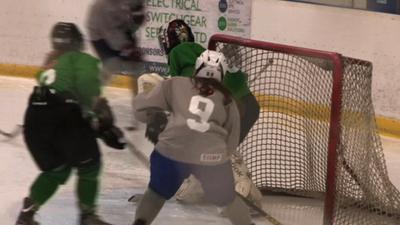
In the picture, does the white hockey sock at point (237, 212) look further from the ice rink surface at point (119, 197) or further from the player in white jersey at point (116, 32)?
the player in white jersey at point (116, 32)

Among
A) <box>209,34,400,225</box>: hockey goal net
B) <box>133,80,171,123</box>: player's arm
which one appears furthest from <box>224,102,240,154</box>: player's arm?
<box>209,34,400,225</box>: hockey goal net

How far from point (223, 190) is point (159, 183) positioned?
235 mm

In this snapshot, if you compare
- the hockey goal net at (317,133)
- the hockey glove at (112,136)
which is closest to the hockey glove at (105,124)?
the hockey glove at (112,136)

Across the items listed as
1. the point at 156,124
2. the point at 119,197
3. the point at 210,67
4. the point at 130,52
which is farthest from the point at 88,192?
the point at 130,52

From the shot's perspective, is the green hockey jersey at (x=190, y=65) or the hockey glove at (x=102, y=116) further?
the green hockey jersey at (x=190, y=65)

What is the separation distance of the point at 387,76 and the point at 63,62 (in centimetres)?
288

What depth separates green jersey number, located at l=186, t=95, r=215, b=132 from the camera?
290 centimetres

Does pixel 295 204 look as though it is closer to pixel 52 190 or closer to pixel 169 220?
pixel 169 220

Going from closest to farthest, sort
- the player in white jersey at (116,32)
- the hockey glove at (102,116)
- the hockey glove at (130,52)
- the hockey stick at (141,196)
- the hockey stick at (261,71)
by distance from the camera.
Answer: the hockey glove at (102,116) < the hockey stick at (141,196) < the hockey stick at (261,71) < the player in white jersey at (116,32) < the hockey glove at (130,52)

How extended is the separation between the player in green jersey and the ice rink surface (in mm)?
97

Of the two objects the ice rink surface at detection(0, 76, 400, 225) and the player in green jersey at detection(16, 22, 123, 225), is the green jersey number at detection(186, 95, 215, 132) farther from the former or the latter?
the ice rink surface at detection(0, 76, 400, 225)

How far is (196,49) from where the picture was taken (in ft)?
11.3

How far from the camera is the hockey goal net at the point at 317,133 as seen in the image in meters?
3.43

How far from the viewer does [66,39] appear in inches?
121
